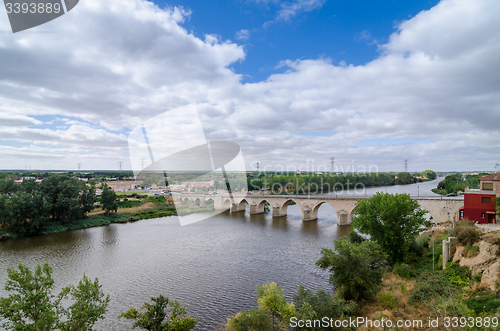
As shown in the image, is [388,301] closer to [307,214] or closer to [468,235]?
[468,235]

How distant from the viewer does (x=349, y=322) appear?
11961 mm

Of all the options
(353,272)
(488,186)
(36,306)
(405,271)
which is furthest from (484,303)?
(36,306)

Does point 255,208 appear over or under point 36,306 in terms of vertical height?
under

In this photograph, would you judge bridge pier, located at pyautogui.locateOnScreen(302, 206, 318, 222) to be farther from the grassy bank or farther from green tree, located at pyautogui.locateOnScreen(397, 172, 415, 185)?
green tree, located at pyautogui.locateOnScreen(397, 172, 415, 185)

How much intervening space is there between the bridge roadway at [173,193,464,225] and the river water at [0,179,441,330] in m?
2.79

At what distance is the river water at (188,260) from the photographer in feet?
52.3

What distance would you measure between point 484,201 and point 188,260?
957 inches

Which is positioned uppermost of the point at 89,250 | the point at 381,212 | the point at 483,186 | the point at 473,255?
the point at 483,186

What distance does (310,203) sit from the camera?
40.7 metres

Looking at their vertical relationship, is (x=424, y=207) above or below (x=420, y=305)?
above

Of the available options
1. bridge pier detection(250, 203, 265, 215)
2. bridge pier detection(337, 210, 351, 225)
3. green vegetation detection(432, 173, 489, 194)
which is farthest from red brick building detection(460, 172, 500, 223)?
bridge pier detection(250, 203, 265, 215)

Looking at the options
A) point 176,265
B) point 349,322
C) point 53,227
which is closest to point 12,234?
point 53,227

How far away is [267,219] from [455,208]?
24.5m

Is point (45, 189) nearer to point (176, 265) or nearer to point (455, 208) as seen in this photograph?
point (176, 265)
